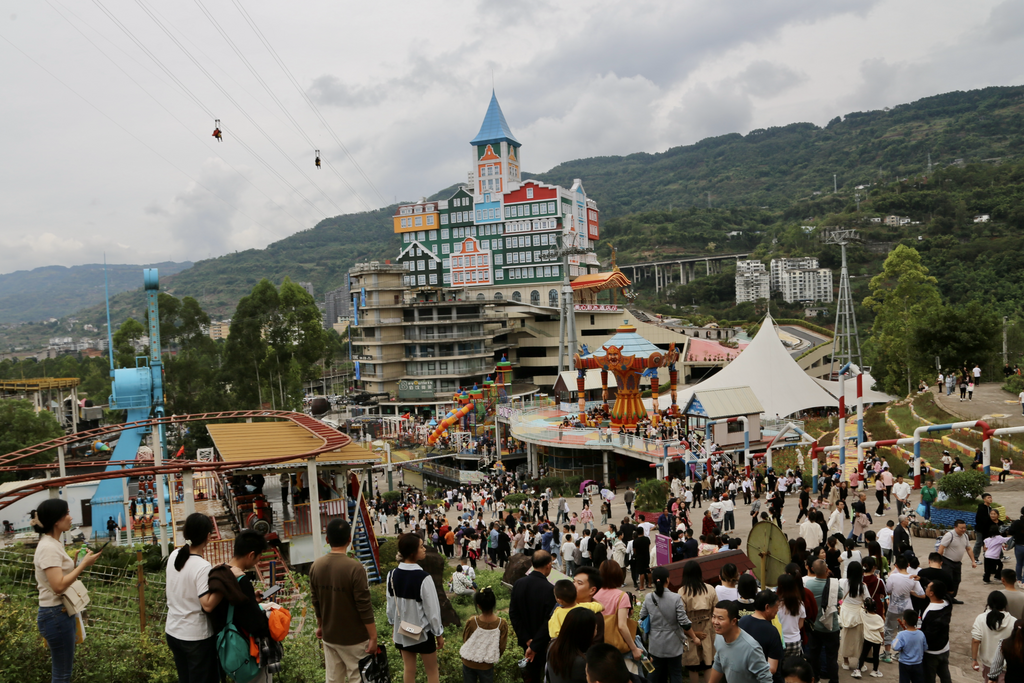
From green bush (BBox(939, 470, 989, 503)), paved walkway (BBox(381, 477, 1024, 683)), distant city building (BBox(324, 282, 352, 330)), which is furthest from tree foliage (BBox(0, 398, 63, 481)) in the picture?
distant city building (BBox(324, 282, 352, 330))

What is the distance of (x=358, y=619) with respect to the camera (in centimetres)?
498

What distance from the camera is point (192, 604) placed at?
4387 mm

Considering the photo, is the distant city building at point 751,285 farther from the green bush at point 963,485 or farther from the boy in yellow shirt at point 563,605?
the boy in yellow shirt at point 563,605

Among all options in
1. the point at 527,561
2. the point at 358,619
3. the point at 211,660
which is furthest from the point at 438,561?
the point at 211,660

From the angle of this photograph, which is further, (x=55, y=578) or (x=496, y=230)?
(x=496, y=230)

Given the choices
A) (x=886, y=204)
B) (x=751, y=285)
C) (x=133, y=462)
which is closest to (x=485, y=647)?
(x=133, y=462)

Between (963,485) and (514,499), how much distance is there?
570 inches

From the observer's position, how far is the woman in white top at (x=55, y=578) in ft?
15.5

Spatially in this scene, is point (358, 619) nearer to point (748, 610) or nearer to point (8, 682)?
point (748, 610)

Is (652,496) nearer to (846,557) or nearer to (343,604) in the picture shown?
(846,557)

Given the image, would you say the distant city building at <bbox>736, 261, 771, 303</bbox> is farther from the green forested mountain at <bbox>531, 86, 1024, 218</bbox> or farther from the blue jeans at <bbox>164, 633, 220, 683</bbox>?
the blue jeans at <bbox>164, 633, 220, 683</bbox>

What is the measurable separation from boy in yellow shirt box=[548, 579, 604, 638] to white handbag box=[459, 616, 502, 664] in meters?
0.60

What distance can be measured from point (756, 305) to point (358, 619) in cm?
8615

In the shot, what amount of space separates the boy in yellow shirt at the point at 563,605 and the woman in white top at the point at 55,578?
3.15 m
